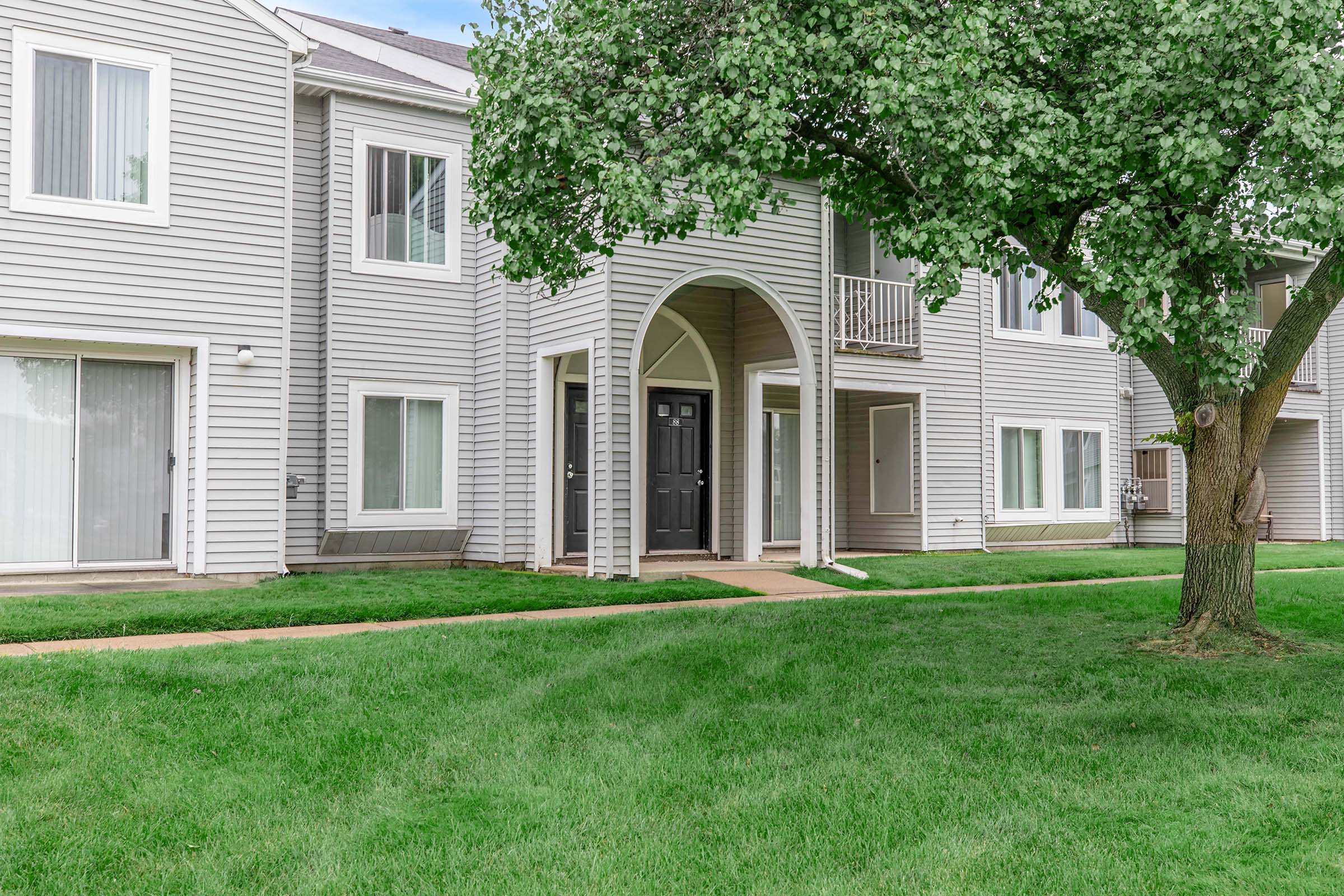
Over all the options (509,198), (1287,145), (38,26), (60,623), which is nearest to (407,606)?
(60,623)

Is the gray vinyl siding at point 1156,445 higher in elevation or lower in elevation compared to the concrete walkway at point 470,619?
higher

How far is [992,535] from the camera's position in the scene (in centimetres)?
1786

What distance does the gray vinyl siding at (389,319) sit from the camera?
12.9 m

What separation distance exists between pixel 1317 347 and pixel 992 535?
8493 millimetres

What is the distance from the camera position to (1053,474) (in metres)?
18.3

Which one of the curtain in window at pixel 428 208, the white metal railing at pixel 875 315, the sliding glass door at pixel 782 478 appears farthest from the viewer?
the sliding glass door at pixel 782 478

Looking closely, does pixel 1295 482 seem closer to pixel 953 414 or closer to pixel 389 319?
pixel 953 414

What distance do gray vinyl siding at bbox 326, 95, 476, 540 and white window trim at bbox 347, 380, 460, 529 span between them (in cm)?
7

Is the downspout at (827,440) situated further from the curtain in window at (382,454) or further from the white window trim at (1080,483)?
the white window trim at (1080,483)

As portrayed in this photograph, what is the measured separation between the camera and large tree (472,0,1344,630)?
5816 millimetres

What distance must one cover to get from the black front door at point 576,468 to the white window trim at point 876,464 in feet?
17.1

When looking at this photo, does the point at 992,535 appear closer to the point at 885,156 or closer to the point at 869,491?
the point at 869,491

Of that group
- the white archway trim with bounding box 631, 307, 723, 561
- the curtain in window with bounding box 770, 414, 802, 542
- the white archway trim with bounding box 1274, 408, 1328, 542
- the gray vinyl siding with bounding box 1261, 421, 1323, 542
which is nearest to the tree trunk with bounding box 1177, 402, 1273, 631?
the white archway trim with bounding box 631, 307, 723, 561

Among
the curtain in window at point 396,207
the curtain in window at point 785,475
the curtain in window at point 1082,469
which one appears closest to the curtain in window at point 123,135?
the curtain in window at point 396,207
